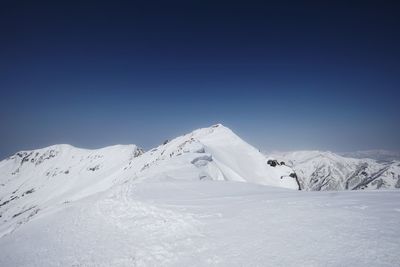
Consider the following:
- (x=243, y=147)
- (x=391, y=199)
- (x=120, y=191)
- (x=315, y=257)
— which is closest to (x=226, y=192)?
(x=120, y=191)

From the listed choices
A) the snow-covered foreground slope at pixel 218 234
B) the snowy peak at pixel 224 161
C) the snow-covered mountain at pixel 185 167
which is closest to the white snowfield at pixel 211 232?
the snow-covered foreground slope at pixel 218 234

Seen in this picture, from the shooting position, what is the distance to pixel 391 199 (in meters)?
13.1

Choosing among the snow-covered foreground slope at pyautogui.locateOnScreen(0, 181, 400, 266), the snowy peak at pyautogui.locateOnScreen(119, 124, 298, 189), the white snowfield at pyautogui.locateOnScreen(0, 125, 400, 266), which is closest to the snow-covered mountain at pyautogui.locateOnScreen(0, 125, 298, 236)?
the snowy peak at pyautogui.locateOnScreen(119, 124, 298, 189)

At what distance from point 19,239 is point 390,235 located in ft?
58.5

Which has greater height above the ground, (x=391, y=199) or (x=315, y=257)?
(x=391, y=199)

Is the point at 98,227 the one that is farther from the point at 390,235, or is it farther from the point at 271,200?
the point at 390,235

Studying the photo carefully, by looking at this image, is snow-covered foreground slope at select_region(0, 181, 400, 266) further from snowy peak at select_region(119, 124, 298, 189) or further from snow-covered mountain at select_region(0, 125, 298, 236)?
snowy peak at select_region(119, 124, 298, 189)

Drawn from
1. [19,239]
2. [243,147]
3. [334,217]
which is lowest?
[19,239]

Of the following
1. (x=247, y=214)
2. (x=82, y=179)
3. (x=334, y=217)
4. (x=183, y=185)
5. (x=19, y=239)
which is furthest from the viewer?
(x=82, y=179)

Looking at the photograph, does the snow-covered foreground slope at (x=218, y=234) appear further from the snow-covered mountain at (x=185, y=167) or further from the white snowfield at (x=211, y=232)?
the snow-covered mountain at (x=185, y=167)

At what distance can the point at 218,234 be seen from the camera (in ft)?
34.7

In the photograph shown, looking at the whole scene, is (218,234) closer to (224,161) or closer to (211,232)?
(211,232)

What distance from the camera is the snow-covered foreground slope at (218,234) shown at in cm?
825

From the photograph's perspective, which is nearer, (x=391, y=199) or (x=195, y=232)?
(x=195, y=232)
